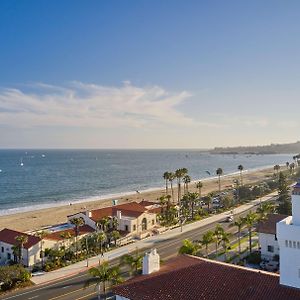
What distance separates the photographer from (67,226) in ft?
216

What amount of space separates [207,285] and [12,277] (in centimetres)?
2549

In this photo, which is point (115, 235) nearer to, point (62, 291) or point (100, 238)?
point (100, 238)

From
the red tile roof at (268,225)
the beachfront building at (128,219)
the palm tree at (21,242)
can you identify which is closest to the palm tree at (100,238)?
the beachfront building at (128,219)

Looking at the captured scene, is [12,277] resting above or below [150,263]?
below

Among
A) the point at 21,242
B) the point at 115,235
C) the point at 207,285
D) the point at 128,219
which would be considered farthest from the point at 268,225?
the point at 21,242

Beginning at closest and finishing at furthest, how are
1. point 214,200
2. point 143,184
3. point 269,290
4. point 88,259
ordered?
point 269,290 → point 88,259 → point 214,200 → point 143,184

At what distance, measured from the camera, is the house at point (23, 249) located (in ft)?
170

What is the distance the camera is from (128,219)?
66.8 m

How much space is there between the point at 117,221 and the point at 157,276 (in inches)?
1467

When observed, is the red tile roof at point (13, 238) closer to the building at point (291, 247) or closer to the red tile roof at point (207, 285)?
the red tile roof at point (207, 285)

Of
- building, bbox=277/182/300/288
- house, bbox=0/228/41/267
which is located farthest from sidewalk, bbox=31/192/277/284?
building, bbox=277/182/300/288

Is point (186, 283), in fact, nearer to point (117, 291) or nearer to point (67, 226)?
A: point (117, 291)

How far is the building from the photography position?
25422 millimetres

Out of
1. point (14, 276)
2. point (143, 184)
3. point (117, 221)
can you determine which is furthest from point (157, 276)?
point (143, 184)
